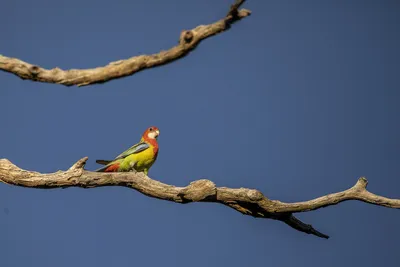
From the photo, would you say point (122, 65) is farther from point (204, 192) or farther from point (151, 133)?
point (151, 133)

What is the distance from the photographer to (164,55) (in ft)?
22.3

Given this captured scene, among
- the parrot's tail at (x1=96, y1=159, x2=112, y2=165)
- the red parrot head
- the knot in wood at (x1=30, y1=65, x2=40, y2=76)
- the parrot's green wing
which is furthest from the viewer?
the red parrot head

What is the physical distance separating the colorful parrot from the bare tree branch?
109 inches

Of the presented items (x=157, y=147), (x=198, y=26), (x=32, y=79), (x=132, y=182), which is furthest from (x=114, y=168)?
(x=198, y=26)

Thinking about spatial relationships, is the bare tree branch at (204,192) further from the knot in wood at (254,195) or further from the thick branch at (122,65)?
the thick branch at (122,65)

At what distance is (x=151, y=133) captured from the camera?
45.6 feet

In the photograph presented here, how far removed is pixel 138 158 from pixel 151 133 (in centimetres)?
122

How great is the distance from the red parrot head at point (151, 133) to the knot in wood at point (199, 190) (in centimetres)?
475

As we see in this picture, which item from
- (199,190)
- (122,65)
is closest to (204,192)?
(199,190)

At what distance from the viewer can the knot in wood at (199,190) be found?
9.06m

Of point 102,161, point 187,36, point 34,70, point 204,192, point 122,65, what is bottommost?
point 204,192

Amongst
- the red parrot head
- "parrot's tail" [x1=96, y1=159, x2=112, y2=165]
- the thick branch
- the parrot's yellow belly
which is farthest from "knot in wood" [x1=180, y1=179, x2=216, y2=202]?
the red parrot head

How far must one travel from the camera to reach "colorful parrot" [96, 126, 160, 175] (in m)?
12.4

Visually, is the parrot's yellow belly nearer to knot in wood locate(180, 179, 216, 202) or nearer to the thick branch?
knot in wood locate(180, 179, 216, 202)
